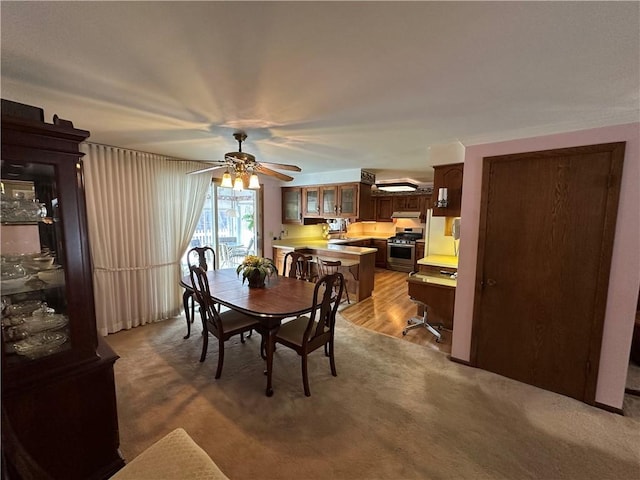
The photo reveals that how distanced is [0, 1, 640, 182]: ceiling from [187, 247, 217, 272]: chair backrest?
1.76 metres

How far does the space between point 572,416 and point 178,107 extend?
12.4ft

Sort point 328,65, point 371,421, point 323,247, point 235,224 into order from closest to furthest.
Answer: point 328,65 < point 371,421 < point 235,224 < point 323,247

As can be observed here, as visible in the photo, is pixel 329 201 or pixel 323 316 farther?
pixel 329 201

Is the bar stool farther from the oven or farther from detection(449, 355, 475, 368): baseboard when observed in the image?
the oven

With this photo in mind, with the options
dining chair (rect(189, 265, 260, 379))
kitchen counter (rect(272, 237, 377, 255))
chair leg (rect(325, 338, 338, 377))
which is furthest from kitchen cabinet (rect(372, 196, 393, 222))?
dining chair (rect(189, 265, 260, 379))

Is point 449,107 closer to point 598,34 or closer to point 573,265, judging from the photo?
point 598,34

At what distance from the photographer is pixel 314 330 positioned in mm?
2547

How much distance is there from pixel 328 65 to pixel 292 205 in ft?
13.9

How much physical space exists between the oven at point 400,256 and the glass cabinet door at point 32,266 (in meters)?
6.58

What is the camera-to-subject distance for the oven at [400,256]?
6.93m

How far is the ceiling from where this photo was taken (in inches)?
41.3

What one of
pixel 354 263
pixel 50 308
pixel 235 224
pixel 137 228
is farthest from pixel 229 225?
pixel 50 308

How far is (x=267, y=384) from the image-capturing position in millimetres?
2326

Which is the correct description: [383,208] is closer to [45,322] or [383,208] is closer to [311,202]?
[311,202]
